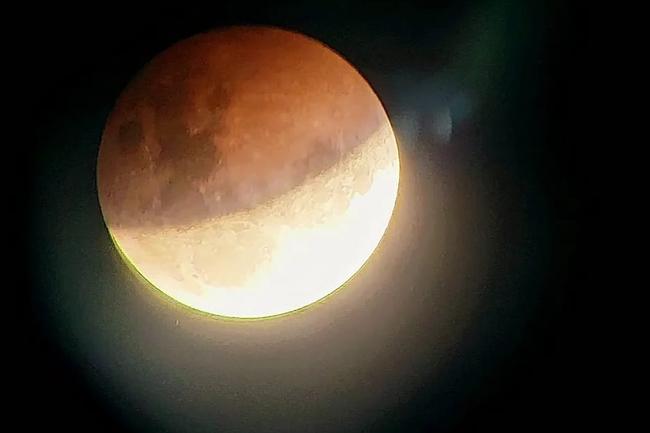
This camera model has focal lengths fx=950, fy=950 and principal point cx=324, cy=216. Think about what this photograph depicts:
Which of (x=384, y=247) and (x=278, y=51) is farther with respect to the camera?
(x=384, y=247)

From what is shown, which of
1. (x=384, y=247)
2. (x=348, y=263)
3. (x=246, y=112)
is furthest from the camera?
(x=384, y=247)

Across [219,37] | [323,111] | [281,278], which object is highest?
[219,37]

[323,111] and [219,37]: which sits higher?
[219,37]

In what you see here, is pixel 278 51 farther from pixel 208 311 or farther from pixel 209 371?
pixel 209 371

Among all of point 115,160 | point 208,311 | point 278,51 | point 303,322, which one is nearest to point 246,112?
point 278,51

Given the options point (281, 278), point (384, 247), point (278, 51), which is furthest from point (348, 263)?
point (278, 51)

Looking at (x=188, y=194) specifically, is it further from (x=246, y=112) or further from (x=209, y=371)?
(x=209, y=371)

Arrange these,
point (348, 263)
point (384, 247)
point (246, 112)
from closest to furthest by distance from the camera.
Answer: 1. point (246, 112)
2. point (348, 263)
3. point (384, 247)
